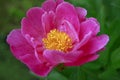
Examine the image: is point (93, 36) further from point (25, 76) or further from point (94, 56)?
point (25, 76)

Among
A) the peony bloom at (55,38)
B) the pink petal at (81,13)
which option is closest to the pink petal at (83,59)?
the peony bloom at (55,38)

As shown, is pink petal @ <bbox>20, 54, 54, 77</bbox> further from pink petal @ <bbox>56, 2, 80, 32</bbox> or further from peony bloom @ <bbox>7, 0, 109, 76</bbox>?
pink petal @ <bbox>56, 2, 80, 32</bbox>

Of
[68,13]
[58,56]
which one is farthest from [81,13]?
[58,56]

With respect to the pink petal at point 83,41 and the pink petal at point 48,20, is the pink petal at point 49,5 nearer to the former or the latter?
the pink petal at point 48,20

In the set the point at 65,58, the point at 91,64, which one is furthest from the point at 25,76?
the point at 65,58

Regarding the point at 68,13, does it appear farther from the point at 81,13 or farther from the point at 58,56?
the point at 58,56
